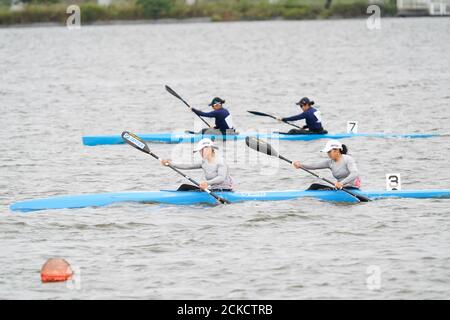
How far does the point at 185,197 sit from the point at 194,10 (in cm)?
8321

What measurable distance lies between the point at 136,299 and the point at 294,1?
90442 mm

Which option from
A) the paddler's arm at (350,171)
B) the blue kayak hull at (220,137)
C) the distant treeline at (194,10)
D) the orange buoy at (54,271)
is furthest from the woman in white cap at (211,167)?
the distant treeline at (194,10)

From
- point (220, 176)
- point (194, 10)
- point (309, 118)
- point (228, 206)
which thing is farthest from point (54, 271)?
point (194, 10)

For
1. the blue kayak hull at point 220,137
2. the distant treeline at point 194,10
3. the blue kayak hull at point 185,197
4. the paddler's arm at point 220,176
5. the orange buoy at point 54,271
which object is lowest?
the orange buoy at point 54,271

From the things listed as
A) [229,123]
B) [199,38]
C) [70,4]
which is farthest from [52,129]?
[70,4]

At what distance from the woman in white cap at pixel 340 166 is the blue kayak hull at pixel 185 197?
223 mm

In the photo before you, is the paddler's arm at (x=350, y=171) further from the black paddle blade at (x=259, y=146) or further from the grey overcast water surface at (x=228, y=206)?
the black paddle blade at (x=259, y=146)

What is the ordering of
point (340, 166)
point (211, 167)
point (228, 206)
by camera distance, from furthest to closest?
point (228, 206), point (340, 166), point (211, 167)

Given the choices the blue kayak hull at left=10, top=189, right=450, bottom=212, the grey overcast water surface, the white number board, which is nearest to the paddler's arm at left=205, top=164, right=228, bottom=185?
the blue kayak hull at left=10, top=189, right=450, bottom=212

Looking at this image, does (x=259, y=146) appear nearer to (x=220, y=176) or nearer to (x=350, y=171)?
(x=220, y=176)

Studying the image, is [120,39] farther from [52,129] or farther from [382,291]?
[382,291]

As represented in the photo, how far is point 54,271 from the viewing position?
59.1 feet

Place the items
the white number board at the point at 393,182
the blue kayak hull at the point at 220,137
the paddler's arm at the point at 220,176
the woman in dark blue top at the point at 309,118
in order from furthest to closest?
the blue kayak hull at the point at 220,137 < the woman in dark blue top at the point at 309,118 < the white number board at the point at 393,182 < the paddler's arm at the point at 220,176

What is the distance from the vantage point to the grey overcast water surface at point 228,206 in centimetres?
1809
